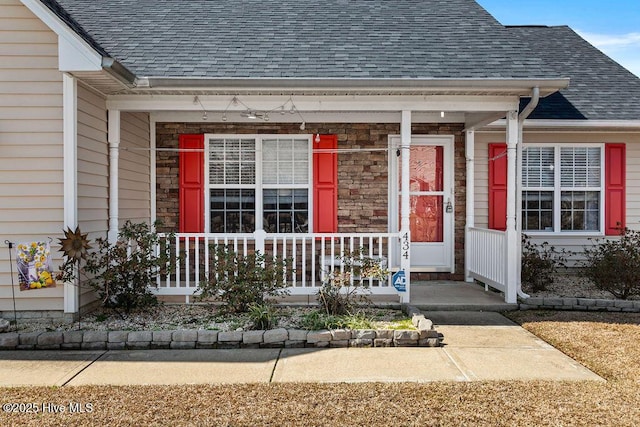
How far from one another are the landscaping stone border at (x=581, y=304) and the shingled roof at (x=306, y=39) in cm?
281

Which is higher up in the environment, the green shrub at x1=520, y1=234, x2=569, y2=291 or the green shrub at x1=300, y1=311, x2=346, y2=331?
the green shrub at x1=520, y1=234, x2=569, y2=291

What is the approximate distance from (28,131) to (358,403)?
458 centimetres

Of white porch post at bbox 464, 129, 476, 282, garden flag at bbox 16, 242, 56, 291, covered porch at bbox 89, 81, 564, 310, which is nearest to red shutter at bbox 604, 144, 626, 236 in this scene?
covered porch at bbox 89, 81, 564, 310

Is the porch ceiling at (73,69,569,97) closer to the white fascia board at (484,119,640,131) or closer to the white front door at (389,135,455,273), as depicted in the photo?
the white fascia board at (484,119,640,131)

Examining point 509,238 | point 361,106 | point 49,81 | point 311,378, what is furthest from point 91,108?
point 509,238

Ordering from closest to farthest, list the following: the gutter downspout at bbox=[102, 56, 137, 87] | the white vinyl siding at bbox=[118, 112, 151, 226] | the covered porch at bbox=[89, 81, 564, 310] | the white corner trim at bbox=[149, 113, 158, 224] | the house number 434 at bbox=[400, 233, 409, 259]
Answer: the gutter downspout at bbox=[102, 56, 137, 87] < the house number 434 at bbox=[400, 233, 409, 259] < the white vinyl siding at bbox=[118, 112, 151, 226] < the covered porch at bbox=[89, 81, 564, 310] < the white corner trim at bbox=[149, 113, 158, 224]

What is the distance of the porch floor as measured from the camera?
7.14 meters

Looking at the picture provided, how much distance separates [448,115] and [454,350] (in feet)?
14.5

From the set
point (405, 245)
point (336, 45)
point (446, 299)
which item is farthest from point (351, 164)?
point (446, 299)

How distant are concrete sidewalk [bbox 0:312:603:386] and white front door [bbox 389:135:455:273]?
334 cm

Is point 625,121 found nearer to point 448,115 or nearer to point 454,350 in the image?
point 448,115

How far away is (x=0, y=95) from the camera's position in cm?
605

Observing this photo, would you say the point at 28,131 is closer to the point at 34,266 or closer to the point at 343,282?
the point at 34,266

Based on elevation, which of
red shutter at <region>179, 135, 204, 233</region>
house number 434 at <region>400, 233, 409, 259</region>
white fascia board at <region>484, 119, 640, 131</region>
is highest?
white fascia board at <region>484, 119, 640, 131</region>
